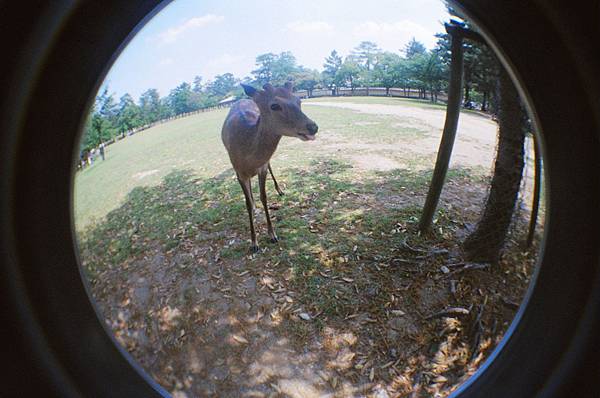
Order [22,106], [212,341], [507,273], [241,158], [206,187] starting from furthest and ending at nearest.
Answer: [206,187], [241,158], [212,341], [507,273], [22,106]

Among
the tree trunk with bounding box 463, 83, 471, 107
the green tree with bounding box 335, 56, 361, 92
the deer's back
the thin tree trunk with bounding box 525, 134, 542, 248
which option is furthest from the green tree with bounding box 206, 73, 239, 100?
the thin tree trunk with bounding box 525, 134, 542, 248

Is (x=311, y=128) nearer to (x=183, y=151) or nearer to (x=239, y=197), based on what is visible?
(x=183, y=151)

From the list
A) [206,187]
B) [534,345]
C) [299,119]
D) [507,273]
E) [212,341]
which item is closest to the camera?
[534,345]

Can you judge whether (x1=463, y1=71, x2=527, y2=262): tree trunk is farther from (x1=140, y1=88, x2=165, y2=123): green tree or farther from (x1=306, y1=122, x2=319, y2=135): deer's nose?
(x1=140, y1=88, x2=165, y2=123): green tree

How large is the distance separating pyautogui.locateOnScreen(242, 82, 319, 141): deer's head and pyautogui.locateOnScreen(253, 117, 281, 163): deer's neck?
104mm

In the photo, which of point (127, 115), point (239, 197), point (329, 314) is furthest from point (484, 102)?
point (239, 197)

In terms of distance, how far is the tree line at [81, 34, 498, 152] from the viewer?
1.68m

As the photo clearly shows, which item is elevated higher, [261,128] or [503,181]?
[261,128]

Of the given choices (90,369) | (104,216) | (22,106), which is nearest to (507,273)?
(90,369)

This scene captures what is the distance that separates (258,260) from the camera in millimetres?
2799

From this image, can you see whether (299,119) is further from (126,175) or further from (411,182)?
(411,182)

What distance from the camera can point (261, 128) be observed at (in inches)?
98.3

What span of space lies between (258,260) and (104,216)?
1333 mm

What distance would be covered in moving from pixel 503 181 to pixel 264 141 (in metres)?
1.80
